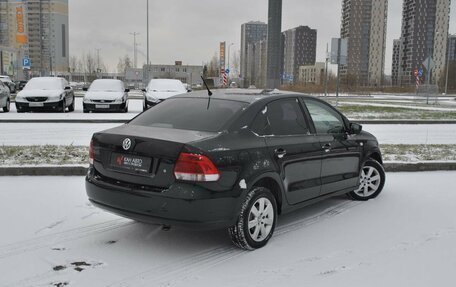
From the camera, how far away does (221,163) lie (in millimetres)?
4422

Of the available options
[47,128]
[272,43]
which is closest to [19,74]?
[272,43]

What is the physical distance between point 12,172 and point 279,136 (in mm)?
4699

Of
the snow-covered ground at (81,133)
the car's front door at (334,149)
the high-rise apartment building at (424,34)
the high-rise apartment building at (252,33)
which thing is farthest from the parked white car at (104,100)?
the high-rise apartment building at (252,33)

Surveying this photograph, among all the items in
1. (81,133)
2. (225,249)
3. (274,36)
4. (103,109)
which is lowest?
(225,249)

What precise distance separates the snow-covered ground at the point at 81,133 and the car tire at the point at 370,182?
611 cm

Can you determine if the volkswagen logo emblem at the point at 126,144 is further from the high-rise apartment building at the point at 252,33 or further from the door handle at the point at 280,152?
the high-rise apartment building at the point at 252,33

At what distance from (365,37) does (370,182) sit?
115m

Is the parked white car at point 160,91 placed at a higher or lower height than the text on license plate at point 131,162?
higher

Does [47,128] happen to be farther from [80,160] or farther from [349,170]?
[349,170]

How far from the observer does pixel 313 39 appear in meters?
144

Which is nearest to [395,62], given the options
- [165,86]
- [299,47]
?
[299,47]

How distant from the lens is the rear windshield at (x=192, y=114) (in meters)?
4.94

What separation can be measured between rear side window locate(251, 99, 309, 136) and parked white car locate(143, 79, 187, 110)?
15217 mm

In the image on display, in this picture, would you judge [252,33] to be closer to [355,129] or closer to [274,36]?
[274,36]
